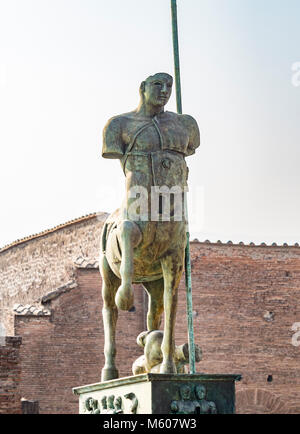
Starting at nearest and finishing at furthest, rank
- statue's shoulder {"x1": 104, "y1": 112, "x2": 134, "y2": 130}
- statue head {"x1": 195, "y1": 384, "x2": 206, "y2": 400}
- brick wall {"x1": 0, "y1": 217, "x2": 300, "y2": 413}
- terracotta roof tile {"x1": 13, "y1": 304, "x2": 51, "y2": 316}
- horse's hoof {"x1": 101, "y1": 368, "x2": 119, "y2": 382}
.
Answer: statue head {"x1": 195, "y1": 384, "x2": 206, "y2": 400}, statue's shoulder {"x1": 104, "y1": 112, "x2": 134, "y2": 130}, horse's hoof {"x1": 101, "y1": 368, "x2": 119, "y2": 382}, terracotta roof tile {"x1": 13, "y1": 304, "x2": 51, "y2": 316}, brick wall {"x1": 0, "y1": 217, "x2": 300, "y2": 413}

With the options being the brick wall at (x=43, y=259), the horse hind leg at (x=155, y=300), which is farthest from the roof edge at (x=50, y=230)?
the horse hind leg at (x=155, y=300)

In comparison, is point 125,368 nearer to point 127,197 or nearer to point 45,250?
point 45,250

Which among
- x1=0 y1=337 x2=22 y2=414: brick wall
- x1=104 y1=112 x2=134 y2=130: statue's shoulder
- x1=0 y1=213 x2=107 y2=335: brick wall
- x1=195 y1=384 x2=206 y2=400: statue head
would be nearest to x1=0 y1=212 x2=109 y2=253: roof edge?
x1=0 y1=213 x2=107 y2=335: brick wall

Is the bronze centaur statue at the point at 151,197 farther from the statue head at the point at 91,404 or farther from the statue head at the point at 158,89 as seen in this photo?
the statue head at the point at 91,404

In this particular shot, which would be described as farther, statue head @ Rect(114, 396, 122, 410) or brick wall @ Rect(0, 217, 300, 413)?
brick wall @ Rect(0, 217, 300, 413)

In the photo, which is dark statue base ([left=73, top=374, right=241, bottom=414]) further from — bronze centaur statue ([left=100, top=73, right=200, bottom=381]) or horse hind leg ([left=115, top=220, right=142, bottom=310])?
horse hind leg ([left=115, top=220, right=142, bottom=310])

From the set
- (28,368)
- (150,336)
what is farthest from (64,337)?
(150,336)

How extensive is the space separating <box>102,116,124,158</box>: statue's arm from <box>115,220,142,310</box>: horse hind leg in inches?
20.0

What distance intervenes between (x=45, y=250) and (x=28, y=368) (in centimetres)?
575

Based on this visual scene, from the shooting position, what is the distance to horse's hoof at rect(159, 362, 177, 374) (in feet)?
19.8

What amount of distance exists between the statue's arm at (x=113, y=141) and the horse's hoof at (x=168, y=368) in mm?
1391

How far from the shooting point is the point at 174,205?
6.23 m

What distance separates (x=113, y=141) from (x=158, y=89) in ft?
1.51

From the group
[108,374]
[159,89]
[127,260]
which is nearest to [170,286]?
[127,260]
